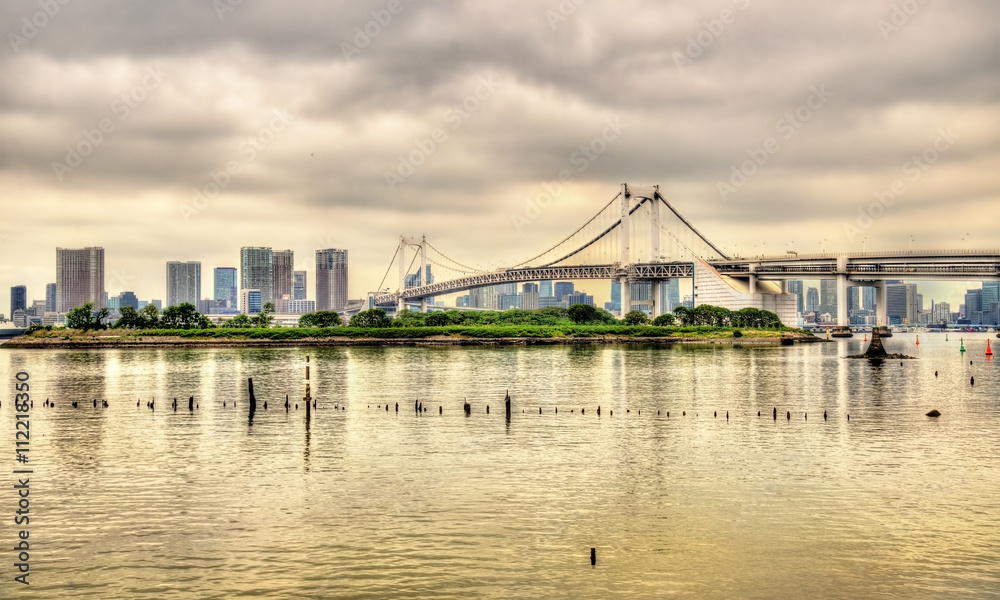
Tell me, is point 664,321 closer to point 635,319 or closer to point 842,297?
point 635,319

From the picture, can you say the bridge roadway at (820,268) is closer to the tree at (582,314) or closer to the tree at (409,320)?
the tree at (582,314)

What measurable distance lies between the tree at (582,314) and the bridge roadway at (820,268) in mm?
6064

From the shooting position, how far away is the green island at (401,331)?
100562 millimetres

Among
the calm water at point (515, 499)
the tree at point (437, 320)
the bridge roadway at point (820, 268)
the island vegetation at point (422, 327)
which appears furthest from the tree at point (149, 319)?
the calm water at point (515, 499)

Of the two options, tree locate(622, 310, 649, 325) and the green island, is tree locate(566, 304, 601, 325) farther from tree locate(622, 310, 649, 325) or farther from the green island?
tree locate(622, 310, 649, 325)

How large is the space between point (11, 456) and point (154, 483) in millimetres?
6824

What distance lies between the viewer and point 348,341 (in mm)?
100500

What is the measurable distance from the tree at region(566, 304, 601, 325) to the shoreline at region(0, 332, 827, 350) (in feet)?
48.6

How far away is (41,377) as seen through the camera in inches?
2085

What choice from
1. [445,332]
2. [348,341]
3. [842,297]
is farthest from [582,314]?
[842,297]

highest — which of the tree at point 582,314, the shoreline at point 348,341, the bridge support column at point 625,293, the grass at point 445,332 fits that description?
the bridge support column at point 625,293

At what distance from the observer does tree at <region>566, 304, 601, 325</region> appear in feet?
386

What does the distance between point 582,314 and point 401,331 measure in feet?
88.7

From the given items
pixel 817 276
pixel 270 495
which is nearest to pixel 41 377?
pixel 270 495
